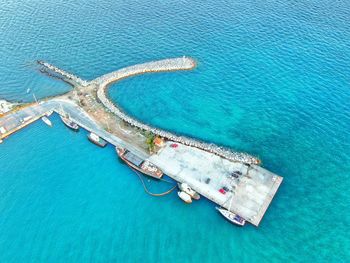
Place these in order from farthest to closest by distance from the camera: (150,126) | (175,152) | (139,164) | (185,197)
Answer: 1. (150,126)
2. (175,152)
3. (139,164)
4. (185,197)

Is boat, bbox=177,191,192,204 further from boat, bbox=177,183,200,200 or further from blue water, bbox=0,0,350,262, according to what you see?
blue water, bbox=0,0,350,262

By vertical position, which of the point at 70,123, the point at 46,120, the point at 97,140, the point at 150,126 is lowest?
the point at 46,120

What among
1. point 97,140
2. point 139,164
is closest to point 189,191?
point 139,164

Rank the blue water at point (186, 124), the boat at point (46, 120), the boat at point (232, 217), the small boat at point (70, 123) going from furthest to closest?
the boat at point (46, 120), the small boat at point (70, 123), the boat at point (232, 217), the blue water at point (186, 124)

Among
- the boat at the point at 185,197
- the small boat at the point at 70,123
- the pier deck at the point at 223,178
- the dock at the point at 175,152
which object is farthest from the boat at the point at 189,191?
the small boat at the point at 70,123

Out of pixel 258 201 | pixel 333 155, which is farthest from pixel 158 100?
pixel 333 155

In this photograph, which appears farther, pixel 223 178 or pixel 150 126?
pixel 150 126

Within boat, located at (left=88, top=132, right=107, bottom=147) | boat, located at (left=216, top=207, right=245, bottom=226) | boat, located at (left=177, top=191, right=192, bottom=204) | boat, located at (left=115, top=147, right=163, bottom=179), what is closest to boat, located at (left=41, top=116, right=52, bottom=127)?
boat, located at (left=88, top=132, right=107, bottom=147)

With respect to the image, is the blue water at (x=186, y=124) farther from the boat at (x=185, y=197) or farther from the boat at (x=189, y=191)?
the boat at (x=189, y=191)

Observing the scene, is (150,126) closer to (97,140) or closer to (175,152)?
(175,152)
